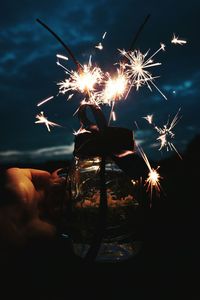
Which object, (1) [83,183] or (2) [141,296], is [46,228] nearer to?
(1) [83,183]

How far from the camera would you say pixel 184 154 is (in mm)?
2104

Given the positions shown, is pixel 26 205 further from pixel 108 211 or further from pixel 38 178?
pixel 108 211

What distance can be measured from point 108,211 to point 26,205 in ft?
0.90

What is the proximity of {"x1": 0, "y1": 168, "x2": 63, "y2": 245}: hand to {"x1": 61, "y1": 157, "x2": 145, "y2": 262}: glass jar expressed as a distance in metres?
0.08

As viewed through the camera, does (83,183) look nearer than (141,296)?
No

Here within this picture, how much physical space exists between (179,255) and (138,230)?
0.20 meters

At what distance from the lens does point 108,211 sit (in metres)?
1.25

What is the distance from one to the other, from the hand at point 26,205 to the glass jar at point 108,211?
0.08 m

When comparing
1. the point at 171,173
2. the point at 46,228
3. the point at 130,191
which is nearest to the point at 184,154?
the point at 171,173

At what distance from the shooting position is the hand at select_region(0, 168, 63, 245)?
1.03 m

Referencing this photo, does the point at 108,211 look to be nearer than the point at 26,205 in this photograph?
No

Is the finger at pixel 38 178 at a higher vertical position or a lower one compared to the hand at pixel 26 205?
higher

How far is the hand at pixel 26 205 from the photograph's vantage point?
1.03 m

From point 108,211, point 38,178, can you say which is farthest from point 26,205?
point 108,211
